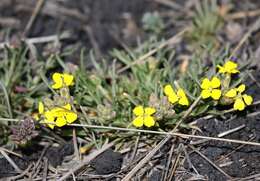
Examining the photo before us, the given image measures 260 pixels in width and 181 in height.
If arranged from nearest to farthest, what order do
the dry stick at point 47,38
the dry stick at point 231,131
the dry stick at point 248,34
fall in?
1. the dry stick at point 231,131
2. the dry stick at point 248,34
3. the dry stick at point 47,38

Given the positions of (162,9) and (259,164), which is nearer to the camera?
(259,164)

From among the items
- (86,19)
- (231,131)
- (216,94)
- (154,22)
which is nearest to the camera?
(216,94)

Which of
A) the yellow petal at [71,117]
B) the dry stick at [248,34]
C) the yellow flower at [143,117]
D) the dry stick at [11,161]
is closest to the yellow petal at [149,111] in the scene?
the yellow flower at [143,117]

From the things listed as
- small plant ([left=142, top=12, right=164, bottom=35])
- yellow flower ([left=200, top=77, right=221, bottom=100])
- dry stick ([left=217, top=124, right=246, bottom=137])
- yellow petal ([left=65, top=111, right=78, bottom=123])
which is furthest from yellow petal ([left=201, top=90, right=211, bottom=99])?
small plant ([left=142, top=12, right=164, bottom=35])

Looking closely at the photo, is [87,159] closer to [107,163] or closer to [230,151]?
[107,163]

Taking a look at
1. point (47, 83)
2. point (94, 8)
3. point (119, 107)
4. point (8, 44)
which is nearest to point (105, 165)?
point (119, 107)

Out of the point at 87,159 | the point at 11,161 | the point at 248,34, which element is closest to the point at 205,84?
the point at 87,159

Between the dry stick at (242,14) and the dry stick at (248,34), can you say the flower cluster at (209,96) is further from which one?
the dry stick at (242,14)

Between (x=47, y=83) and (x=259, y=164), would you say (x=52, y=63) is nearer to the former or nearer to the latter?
(x=47, y=83)
